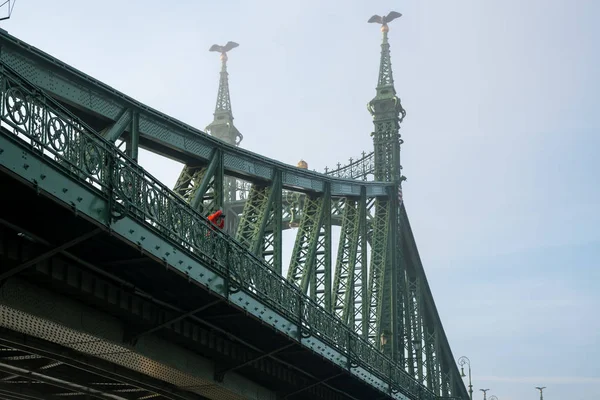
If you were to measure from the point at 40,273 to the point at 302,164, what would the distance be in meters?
42.0

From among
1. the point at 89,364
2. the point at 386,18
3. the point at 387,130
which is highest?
the point at 386,18

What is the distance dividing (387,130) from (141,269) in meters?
39.2

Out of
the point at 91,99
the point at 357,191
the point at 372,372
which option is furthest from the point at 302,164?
the point at 91,99

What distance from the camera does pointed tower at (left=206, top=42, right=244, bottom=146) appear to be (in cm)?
8438

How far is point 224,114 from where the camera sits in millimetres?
86750

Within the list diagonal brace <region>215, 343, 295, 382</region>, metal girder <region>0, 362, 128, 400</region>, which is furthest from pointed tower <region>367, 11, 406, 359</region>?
diagonal brace <region>215, 343, 295, 382</region>

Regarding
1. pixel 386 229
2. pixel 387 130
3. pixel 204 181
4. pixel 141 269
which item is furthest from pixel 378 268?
pixel 141 269

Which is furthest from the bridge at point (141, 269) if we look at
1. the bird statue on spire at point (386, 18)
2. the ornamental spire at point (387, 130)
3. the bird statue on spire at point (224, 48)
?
the bird statue on spire at point (224, 48)

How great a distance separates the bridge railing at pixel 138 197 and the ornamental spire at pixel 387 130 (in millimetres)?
26793

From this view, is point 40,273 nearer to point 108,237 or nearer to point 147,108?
point 108,237

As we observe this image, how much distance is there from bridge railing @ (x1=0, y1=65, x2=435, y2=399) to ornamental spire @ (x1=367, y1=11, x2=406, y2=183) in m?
26.8

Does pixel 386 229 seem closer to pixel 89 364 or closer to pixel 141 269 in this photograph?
pixel 89 364

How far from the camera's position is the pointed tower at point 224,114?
277 ft

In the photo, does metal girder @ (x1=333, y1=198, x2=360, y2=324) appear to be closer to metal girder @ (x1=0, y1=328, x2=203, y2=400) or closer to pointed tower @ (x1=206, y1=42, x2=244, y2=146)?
metal girder @ (x1=0, y1=328, x2=203, y2=400)
